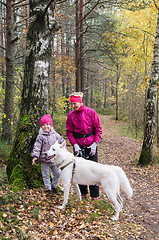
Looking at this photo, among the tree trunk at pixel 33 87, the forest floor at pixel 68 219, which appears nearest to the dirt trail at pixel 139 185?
the forest floor at pixel 68 219

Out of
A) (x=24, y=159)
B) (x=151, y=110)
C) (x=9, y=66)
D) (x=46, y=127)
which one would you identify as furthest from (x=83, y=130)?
(x=9, y=66)

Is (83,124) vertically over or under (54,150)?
over

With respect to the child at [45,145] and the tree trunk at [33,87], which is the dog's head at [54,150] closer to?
the child at [45,145]

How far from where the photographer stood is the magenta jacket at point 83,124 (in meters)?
4.34

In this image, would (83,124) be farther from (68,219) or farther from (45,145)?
(68,219)

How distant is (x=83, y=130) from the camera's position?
436cm

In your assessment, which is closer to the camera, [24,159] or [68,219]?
[68,219]

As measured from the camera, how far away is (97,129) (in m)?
4.47

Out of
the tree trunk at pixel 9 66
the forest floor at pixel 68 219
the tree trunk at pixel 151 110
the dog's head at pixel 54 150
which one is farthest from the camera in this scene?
the tree trunk at pixel 9 66

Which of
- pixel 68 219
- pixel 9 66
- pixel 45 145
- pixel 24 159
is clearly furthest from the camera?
pixel 9 66

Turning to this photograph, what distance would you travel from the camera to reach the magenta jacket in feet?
14.2

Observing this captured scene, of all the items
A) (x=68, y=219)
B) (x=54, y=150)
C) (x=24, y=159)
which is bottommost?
(x=68, y=219)

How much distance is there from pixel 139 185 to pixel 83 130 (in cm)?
393

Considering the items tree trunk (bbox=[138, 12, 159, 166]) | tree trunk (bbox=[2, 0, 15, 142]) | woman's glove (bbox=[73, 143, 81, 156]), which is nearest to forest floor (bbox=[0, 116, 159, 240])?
woman's glove (bbox=[73, 143, 81, 156])
